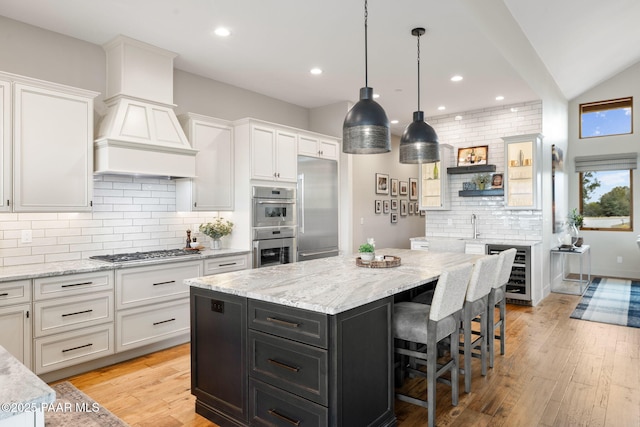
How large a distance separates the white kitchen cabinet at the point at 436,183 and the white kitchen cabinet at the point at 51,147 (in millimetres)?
4622

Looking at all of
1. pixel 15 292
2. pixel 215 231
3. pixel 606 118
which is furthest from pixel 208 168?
pixel 606 118

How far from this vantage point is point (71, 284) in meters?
3.19

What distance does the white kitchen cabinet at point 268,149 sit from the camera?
183 inches

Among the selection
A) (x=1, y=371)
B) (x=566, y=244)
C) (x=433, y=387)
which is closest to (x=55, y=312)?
(x=1, y=371)

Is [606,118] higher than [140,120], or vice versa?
[606,118]

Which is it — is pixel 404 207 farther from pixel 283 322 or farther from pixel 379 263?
pixel 283 322

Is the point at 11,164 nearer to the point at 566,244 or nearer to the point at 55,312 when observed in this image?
the point at 55,312

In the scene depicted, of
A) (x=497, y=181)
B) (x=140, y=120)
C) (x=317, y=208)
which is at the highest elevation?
(x=140, y=120)

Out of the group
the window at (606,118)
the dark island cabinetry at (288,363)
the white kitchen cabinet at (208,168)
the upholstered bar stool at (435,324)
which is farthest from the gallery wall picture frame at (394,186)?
the dark island cabinetry at (288,363)

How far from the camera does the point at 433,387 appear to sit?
96.4 inches

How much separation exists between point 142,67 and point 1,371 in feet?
11.1

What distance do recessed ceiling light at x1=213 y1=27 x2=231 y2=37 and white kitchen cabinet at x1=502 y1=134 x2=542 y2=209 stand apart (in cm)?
405

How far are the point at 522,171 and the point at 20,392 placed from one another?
5.94 m

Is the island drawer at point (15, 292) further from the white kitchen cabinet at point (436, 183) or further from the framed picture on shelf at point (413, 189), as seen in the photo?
the framed picture on shelf at point (413, 189)
